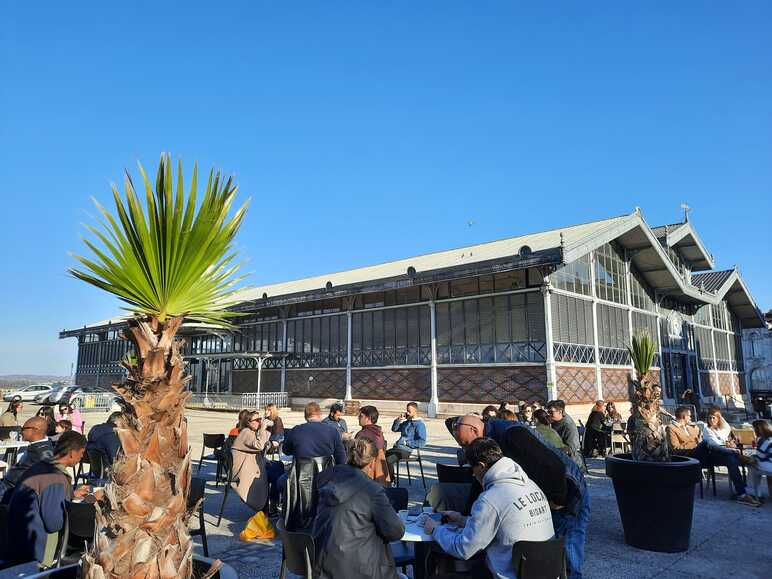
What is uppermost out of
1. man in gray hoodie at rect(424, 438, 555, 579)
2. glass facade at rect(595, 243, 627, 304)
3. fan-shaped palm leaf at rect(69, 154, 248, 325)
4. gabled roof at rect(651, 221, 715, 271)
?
gabled roof at rect(651, 221, 715, 271)

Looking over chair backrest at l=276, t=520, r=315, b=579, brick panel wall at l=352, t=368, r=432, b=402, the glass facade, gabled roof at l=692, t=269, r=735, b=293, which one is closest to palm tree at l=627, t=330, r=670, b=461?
chair backrest at l=276, t=520, r=315, b=579

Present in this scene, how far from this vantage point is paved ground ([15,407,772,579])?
4.74 m

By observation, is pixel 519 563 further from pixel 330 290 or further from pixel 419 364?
pixel 330 290

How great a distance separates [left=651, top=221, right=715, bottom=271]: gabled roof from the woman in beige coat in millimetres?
→ 25539

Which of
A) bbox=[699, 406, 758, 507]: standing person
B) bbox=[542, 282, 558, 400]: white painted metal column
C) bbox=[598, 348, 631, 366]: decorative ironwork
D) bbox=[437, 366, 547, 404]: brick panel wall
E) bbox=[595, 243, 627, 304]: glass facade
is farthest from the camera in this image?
bbox=[595, 243, 627, 304]: glass facade

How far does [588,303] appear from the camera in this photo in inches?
848

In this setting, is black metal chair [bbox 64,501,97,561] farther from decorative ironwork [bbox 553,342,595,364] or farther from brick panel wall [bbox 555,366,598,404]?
decorative ironwork [bbox 553,342,595,364]

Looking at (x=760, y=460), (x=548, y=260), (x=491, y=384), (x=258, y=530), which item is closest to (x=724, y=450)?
(x=760, y=460)

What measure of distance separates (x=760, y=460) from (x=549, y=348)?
1155cm

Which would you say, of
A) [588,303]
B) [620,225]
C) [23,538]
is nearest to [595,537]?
[23,538]

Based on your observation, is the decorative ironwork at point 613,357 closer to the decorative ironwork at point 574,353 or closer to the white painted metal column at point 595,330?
the white painted metal column at point 595,330

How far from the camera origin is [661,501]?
17.0ft

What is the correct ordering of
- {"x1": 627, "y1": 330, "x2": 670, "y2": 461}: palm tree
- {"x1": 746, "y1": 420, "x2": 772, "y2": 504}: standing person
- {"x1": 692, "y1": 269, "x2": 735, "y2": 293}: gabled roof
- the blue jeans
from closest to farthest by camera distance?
the blue jeans → {"x1": 627, "y1": 330, "x2": 670, "y2": 461}: palm tree → {"x1": 746, "y1": 420, "x2": 772, "y2": 504}: standing person → {"x1": 692, "y1": 269, "x2": 735, "y2": 293}: gabled roof

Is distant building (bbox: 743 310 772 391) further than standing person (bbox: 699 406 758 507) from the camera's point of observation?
Yes
